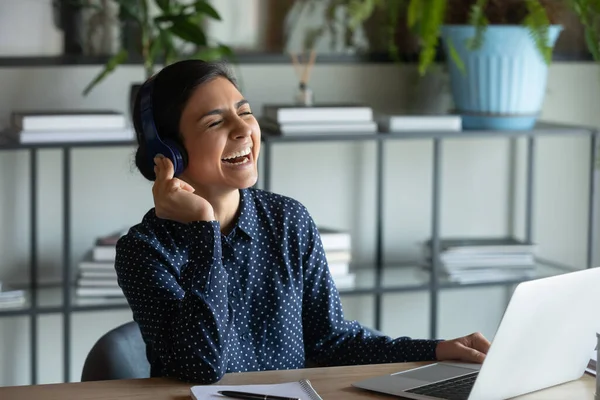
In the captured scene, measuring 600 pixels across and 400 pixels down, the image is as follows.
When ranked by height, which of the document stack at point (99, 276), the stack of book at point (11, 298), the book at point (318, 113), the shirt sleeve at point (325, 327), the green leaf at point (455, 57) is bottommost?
the stack of book at point (11, 298)

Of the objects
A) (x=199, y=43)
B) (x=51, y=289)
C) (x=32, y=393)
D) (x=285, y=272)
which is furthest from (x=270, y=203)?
(x=51, y=289)

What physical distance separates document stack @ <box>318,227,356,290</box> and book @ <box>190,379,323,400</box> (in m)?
1.49

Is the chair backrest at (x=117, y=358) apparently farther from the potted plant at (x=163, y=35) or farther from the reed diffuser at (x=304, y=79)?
the reed diffuser at (x=304, y=79)

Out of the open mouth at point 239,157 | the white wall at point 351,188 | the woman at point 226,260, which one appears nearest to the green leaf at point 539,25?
the white wall at point 351,188

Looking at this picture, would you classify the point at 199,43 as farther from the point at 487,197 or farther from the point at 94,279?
the point at 487,197

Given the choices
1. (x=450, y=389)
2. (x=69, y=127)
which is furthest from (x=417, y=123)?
(x=450, y=389)

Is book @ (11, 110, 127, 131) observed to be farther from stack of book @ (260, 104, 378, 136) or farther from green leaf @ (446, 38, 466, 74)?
green leaf @ (446, 38, 466, 74)

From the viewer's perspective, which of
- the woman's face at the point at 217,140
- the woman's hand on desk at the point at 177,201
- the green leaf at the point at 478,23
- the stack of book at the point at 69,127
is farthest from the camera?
→ the green leaf at the point at 478,23

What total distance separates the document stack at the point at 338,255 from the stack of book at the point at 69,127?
0.65 m

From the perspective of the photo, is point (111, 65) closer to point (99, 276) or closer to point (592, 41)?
point (99, 276)

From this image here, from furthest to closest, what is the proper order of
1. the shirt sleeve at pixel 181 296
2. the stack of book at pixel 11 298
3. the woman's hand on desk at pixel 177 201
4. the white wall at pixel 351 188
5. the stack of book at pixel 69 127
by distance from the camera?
the white wall at pixel 351 188 → the stack of book at pixel 11 298 → the stack of book at pixel 69 127 → the woman's hand on desk at pixel 177 201 → the shirt sleeve at pixel 181 296

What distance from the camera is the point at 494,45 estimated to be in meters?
3.07

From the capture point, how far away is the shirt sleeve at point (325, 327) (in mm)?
1947

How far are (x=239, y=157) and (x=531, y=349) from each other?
656mm
